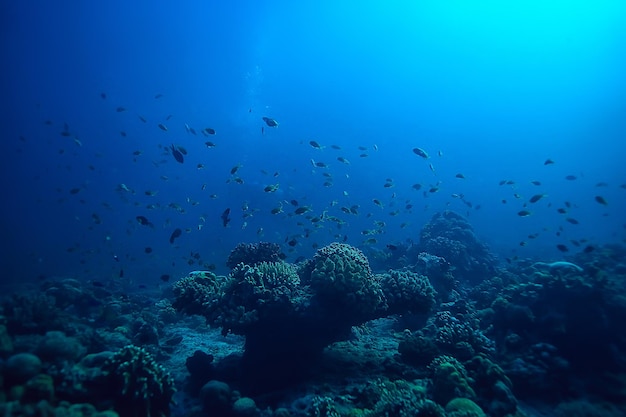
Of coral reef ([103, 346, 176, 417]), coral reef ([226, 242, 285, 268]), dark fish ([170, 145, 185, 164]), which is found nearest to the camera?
coral reef ([103, 346, 176, 417])

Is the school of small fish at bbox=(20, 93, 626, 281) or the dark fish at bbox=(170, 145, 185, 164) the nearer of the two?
the dark fish at bbox=(170, 145, 185, 164)

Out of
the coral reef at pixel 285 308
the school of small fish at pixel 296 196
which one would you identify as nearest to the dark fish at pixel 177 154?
the school of small fish at pixel 296 196

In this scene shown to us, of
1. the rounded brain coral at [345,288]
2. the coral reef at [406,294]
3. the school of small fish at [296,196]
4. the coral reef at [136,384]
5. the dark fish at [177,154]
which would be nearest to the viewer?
the coral reef at [136,384]

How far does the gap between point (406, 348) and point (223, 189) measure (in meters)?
52.4


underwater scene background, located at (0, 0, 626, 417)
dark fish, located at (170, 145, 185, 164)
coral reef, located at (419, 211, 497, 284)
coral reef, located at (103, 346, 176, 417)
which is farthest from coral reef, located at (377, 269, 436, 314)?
coral reef, located at (419, 211, 497, 284)

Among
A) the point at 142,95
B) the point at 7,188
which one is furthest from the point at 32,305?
the point at 7,188

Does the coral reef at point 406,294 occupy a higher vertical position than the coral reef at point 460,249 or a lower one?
lower

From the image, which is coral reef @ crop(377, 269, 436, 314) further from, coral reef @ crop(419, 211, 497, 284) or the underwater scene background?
coral reef @ crop(419, 211, 497, 284)

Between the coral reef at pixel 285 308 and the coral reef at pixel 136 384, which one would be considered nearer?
the coral reef at pixel 136 384

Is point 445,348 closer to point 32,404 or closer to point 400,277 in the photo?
point 400,277

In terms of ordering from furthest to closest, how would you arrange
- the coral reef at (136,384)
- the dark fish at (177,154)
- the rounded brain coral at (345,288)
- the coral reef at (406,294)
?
the dark fish at (177,154) → the coral reef at (406,294) → the rounded brain coral at (345,288) → the coral reef at (136,384)

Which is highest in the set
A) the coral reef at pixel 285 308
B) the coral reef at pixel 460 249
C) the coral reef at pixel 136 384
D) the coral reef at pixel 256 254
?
the coral reef at pixel 460 249

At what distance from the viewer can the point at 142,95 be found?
113312 mm

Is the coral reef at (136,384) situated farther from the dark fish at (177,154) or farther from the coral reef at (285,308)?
the dark fish at (177,154)
